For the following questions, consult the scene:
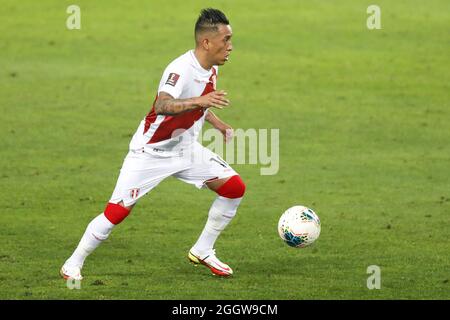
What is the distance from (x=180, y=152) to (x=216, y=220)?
103 cm

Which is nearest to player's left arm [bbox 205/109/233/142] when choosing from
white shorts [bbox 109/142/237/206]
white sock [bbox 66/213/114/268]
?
white shorts [bbox 109/142/237/206]

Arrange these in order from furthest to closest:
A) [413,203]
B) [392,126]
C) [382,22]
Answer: [382,22]
[392,126]
[413,203]

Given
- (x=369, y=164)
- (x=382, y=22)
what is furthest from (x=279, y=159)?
(x=382, y=22)

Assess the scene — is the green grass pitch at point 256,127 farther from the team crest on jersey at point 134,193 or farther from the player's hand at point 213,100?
the player's hand at point 213,100

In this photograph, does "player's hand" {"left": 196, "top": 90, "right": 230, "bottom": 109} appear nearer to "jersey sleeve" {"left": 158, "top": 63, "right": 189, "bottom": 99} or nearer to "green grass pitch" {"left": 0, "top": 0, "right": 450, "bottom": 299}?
"jersey sleeve" {"left": 158, "top": 63, "right": 189, "bottom": 99}

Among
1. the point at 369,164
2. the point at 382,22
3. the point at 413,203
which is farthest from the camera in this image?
the point at 382,22

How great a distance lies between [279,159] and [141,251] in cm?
735

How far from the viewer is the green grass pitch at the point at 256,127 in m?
12.9

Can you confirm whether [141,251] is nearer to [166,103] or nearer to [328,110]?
[166,103]

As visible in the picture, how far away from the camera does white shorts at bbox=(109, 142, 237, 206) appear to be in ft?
39.9

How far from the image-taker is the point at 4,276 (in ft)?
40.8

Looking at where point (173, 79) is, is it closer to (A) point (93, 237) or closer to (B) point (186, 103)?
(B) point (186, 103)
